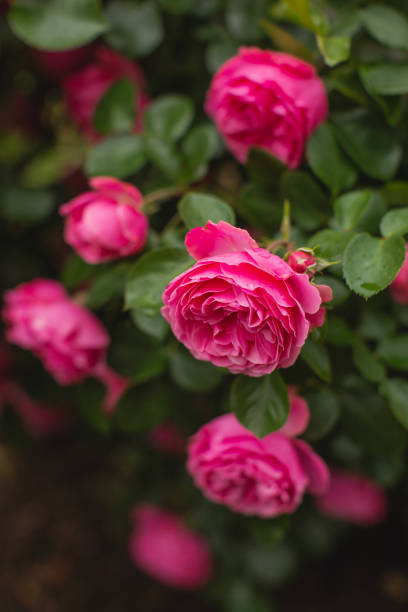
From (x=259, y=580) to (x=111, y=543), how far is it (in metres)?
0.49

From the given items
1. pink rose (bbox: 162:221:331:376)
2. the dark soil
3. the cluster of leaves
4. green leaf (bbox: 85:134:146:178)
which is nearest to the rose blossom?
the cluster of leaves

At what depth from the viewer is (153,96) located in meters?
1.00

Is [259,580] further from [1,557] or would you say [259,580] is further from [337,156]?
[337,156]

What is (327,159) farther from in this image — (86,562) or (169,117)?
(86,562)

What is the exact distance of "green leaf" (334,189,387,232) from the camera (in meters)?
0.61

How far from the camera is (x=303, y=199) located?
66cm

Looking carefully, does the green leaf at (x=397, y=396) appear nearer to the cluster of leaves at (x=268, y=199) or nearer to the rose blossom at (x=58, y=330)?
the cluster of leaves at (x=268, y=199)

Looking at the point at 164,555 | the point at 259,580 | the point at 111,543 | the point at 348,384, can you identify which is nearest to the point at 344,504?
the point at 259,580

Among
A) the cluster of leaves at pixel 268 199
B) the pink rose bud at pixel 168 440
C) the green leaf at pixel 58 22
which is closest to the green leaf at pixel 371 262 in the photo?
the cluster of leaves at pixel 268 199

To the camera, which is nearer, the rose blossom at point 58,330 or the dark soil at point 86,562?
the rose blossom at point 58,330

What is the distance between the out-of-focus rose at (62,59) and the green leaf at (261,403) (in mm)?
710

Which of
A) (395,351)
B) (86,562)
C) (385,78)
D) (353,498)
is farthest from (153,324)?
(86,562)

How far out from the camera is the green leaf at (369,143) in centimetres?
69

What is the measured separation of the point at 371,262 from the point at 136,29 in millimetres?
537
